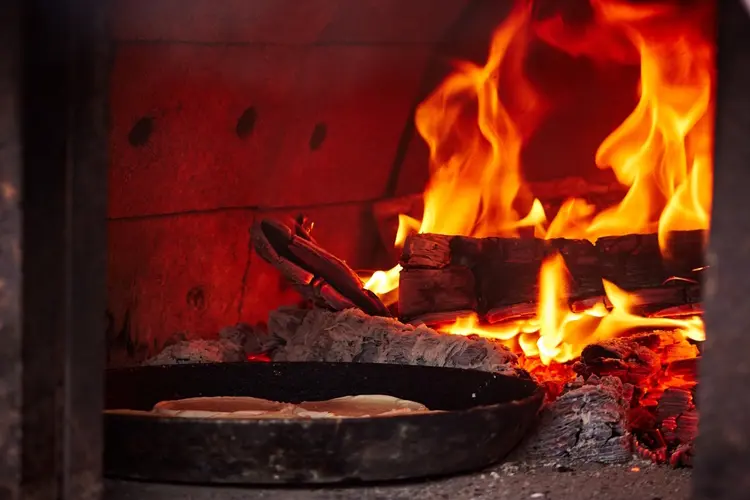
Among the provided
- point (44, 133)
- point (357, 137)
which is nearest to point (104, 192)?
point (44, 133)

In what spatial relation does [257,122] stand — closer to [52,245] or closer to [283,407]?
[283,407]

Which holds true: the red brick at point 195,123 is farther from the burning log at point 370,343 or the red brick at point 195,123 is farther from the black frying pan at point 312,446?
the black frying pan at point 312,446

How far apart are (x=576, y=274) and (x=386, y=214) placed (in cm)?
102

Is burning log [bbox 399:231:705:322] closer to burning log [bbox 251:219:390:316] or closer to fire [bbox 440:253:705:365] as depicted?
fire [bbox 440:253:705:365]

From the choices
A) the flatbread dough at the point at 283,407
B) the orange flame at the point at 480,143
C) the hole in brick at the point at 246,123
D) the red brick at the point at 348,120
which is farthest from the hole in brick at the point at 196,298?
the flatbread dough at the point at 283,407

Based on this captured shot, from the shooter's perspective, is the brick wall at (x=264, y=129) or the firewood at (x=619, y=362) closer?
the firewood at (x=619, y=362)

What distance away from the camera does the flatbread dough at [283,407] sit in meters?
2.90

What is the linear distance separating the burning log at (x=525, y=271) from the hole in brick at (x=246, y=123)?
75 centimetres

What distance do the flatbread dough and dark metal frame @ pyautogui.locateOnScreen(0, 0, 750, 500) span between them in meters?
0.67

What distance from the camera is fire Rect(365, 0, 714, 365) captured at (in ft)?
13.0

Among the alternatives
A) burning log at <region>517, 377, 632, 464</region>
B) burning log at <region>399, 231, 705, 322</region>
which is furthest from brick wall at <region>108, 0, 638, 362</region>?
burning log at <region>517, 377, 632, 464</region>

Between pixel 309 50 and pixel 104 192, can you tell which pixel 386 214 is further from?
pixel 104 192

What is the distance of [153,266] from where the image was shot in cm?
407

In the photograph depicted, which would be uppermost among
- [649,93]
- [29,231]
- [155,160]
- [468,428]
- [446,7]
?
[446,7]
